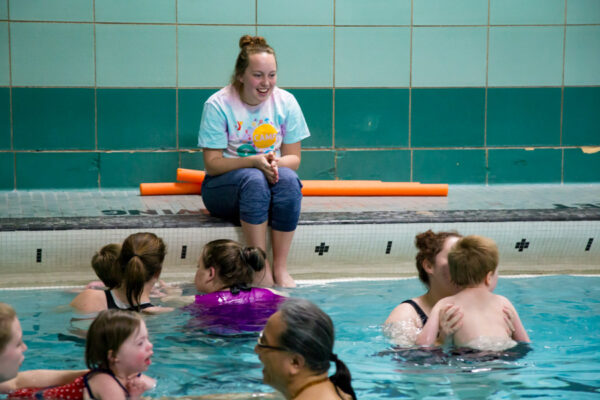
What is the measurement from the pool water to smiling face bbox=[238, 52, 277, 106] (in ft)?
4.63

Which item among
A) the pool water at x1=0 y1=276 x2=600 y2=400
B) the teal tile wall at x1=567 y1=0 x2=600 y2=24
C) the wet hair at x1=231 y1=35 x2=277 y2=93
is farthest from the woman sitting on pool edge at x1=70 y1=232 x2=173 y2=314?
the teal tile wall at x1=567 y1=0 x2=600 y2=24

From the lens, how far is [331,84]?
811cm

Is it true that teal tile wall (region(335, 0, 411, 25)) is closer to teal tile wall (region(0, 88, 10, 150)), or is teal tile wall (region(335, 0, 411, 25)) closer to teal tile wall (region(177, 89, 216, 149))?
teal tile wall (region(177, 89, 216, 149))

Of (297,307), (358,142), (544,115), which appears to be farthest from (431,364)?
(544,115)

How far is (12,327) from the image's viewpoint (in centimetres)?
248

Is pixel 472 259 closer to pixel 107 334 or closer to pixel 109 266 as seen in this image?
pixel 107 334

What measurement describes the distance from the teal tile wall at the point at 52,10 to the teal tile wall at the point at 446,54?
3.29 m

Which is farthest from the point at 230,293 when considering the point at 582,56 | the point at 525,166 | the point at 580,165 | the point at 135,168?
the point at 582,56

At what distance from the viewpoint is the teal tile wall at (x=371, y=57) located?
26.6 feet

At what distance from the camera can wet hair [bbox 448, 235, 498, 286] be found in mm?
3408

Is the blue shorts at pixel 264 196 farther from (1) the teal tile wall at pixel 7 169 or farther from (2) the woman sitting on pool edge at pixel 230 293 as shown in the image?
(1) the teal tile wall at pixel 7 169

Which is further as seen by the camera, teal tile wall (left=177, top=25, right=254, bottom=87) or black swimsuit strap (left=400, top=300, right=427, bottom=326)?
teal tile wall (left=177, top=25, right=254, bottom=87)

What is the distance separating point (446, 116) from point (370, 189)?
4.88 ft

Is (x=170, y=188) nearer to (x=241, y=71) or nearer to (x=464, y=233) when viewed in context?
(x=241, y=71)
